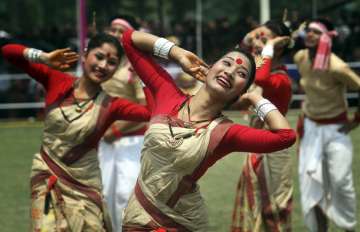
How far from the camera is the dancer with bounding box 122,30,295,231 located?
184 inches

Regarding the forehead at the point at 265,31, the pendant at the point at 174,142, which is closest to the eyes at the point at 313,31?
the forehead at the point at 265,31

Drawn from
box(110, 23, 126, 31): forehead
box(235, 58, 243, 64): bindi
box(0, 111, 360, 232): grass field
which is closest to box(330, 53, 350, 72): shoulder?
box(0, 111, 360, 232): grass field

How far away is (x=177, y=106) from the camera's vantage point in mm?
4828

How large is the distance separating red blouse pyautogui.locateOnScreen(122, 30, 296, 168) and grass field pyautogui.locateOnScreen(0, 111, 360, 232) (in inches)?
130

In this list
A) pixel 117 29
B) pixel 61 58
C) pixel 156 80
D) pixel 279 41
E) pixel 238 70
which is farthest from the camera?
pixel 117 29

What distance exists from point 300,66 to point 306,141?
66 centimetres

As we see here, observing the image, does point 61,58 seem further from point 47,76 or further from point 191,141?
point 191,141

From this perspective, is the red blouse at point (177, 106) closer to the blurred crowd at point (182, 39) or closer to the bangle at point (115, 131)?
the bangle at point (115, 131)

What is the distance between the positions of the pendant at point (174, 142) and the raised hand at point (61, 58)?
1.37 metres

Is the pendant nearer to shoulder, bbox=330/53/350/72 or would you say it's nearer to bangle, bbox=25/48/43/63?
bangle, bbox=25/48/43/63

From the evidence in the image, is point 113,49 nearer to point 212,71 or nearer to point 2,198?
point 212,71

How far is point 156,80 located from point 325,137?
3.68 metres

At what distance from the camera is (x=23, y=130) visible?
16156 mm

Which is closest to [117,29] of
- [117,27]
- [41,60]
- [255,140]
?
[117,27]
